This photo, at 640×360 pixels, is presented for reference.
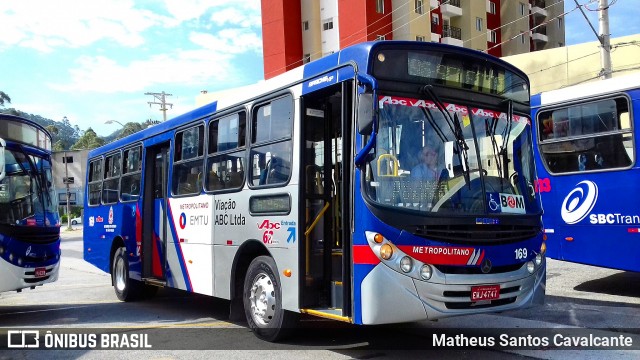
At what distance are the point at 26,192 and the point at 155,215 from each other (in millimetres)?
2076

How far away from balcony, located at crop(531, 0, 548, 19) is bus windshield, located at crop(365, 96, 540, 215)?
44845 mm

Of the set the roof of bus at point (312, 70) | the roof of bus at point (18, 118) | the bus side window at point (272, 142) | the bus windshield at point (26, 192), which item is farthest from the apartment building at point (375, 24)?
the bus side window at point (272, 142)

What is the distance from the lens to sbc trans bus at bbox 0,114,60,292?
919 cm

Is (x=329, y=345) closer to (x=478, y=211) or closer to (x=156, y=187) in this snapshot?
(x=478, y=211)

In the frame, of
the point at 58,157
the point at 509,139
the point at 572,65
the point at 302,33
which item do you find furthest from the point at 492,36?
the point at 58,157

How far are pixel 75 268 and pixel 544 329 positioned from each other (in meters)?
16.6

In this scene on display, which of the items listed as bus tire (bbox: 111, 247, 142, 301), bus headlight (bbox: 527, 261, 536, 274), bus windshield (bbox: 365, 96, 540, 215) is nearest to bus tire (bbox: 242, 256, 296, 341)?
bus windshield (bbox: 365, 96, 540, 215)

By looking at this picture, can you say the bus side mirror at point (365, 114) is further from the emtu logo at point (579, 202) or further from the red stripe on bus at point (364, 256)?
the emtu logo at point (579, 202)

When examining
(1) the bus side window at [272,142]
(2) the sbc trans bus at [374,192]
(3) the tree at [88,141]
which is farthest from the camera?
(3) the tree at [88,141]

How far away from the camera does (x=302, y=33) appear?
39781mm

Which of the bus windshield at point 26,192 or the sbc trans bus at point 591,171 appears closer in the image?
the sbc trans bus at point 591,171

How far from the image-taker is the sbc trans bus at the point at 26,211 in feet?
30.1

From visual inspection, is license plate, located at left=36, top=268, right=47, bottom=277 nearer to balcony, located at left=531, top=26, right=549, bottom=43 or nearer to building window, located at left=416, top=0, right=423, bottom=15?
building window, located at left=416, top=0, right=423, bottom=15

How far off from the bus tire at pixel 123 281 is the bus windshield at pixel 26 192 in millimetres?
1563
